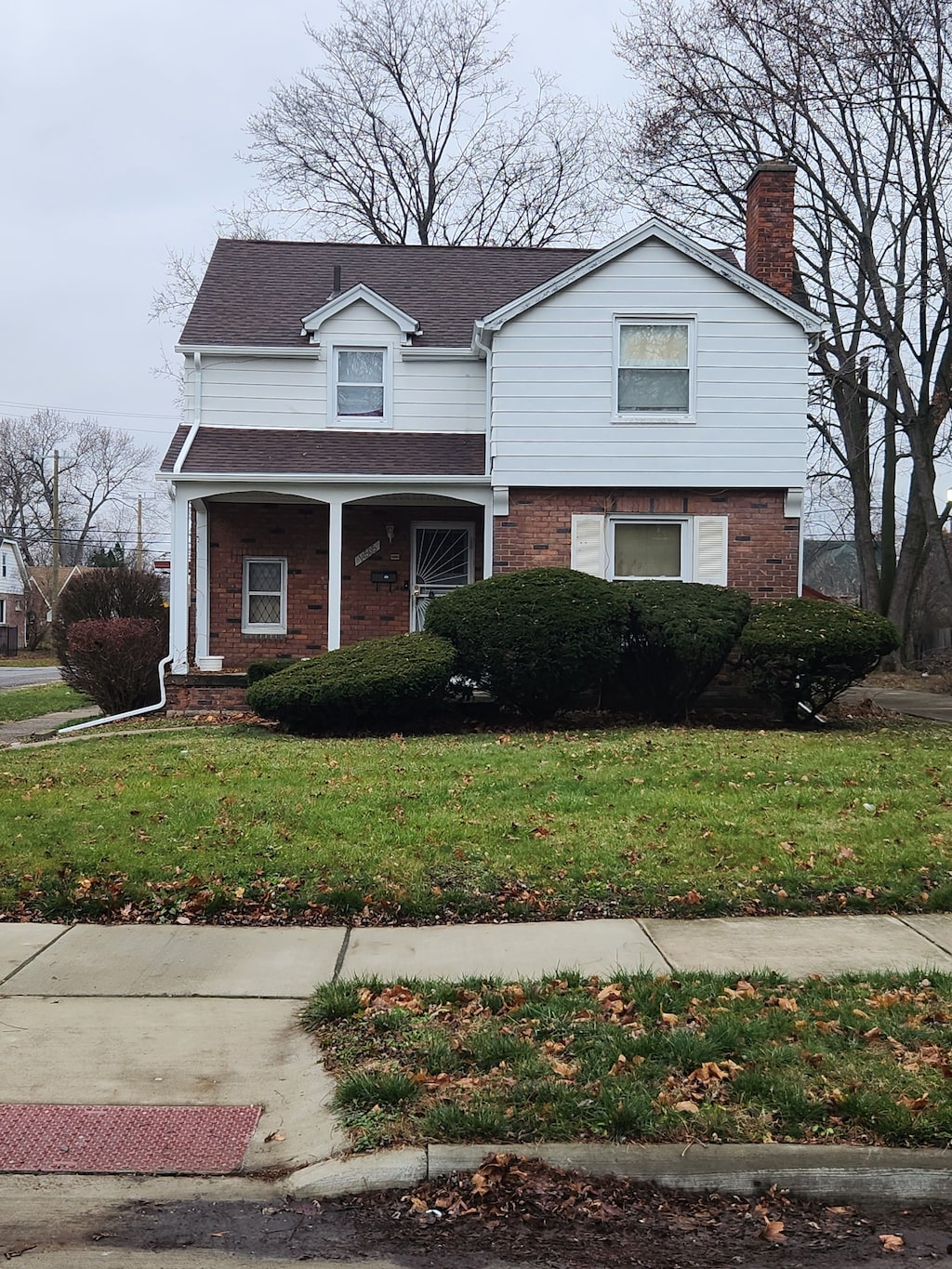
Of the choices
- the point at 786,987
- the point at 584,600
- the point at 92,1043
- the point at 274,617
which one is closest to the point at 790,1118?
the point at 786,987

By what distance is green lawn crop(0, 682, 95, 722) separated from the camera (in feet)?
62.5

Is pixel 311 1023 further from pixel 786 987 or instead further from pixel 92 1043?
pixel 786 987

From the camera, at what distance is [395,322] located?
18203mm

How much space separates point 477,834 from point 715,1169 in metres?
4.12

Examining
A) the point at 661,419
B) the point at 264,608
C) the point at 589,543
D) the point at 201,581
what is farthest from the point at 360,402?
the point at 661,419

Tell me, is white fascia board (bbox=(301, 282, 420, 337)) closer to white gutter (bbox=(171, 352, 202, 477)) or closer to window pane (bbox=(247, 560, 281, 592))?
white gutter (bbox=(171, 352, 202, 477))

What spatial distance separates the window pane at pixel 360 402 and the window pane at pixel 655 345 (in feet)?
13.6

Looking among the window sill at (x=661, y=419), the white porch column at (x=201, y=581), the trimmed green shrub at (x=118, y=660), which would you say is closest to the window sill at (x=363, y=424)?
the white porch column at (x=201, y=581)

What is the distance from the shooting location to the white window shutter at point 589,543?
54.3 ft

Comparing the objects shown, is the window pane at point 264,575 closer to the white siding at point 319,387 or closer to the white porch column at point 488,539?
the white siding at point 319,387

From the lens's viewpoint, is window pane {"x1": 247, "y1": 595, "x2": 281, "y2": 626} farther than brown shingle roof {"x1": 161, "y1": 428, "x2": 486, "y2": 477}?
Yes

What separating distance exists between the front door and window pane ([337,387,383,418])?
2.01 m

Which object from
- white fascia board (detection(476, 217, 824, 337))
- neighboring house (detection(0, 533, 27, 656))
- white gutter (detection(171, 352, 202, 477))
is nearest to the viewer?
white fascia board (detection(476, 217, 824, 337))

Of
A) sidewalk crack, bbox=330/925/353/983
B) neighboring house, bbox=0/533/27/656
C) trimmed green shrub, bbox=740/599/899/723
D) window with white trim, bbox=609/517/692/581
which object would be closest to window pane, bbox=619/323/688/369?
window with white trim, bbox=609/517/692/581
